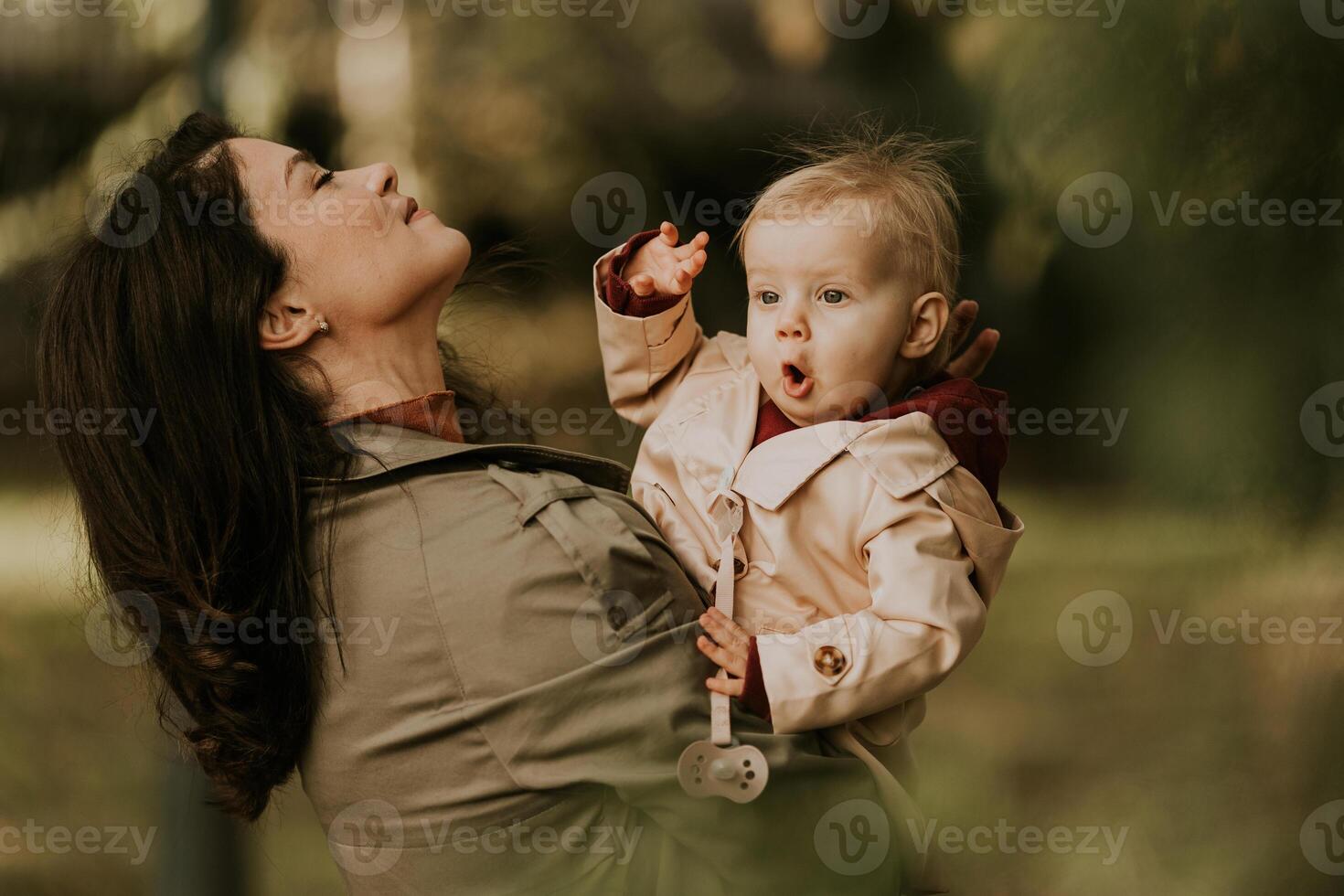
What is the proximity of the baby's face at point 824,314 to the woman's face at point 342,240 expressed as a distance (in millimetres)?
440

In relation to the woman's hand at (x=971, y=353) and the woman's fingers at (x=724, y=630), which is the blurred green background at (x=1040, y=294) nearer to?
the woman's hand at (x=971, y=353)

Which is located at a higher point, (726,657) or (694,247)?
(694,247)

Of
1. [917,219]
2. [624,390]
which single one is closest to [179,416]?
[624,390]

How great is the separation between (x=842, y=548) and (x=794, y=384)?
222mm

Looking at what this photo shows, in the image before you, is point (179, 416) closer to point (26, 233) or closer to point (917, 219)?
point (917, 219)

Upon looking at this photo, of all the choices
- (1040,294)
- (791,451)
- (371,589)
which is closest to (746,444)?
(791,451)

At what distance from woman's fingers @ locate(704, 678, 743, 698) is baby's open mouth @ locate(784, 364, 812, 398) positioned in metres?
0.38

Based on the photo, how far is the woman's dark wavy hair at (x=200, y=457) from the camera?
153cm

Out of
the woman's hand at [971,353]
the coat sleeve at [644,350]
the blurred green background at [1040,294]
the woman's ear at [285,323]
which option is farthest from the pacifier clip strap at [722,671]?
the blurred green background at [1040,294]

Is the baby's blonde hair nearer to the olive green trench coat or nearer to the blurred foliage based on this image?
the olive green trench coat

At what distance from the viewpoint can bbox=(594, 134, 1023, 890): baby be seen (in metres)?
1.51

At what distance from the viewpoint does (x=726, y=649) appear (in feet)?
4.98

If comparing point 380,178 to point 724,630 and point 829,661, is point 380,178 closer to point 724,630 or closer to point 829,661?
point 724,630

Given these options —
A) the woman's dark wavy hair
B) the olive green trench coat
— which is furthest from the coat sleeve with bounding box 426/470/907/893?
the woman's dark wavy hair
